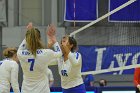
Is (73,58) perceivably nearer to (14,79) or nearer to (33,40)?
(33,40)

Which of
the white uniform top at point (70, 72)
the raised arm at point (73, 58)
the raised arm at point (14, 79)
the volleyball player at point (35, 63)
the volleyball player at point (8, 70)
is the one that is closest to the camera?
the volleyball player at point (35, 63)

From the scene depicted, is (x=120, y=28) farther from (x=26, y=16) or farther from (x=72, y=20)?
(x=26, y=16)

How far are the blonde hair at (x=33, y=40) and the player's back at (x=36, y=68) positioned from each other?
59 millimetres

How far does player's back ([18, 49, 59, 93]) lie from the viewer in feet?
19.9

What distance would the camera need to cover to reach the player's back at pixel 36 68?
6.05 meters

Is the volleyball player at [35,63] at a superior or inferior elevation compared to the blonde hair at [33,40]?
inferior

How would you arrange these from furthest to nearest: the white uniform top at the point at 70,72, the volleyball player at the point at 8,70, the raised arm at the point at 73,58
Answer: the volleyball player at the point at 8,70 → the white uniform top at the point at 70,72 → the raised arm at the point at 73,58

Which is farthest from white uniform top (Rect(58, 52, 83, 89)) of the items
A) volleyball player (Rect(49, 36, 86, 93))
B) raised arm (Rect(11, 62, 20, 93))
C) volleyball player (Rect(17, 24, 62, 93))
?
raised arm (Rect(11, 62, 20, 93))

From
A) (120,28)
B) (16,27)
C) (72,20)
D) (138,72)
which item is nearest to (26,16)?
(16,27)

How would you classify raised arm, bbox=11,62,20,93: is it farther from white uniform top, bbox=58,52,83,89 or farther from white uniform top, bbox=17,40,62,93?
white uniform top, bbox=17,40,62,93

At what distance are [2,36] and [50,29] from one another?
1035 cm

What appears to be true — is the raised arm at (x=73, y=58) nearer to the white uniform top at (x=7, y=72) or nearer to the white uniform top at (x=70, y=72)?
the white uniform top at (x=70, y=72)

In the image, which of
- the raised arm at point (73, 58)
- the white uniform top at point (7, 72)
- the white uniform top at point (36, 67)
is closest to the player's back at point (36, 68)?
the white uniform top at point (36, 67)

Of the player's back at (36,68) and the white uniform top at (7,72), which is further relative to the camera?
the white uniform top at (7,72)
